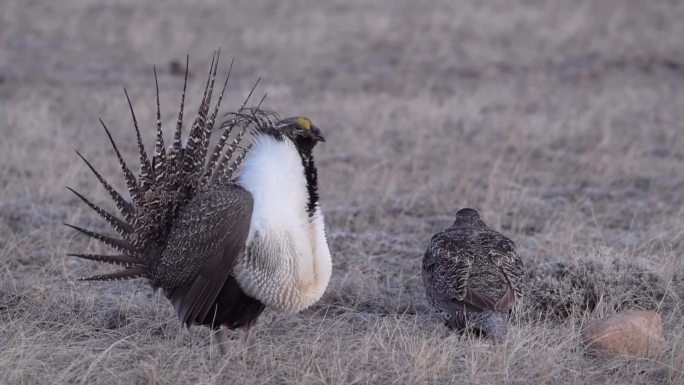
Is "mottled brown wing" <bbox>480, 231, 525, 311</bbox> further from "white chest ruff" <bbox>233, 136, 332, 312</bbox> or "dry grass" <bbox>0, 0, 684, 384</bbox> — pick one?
"white chest ruff" <bbox>233, 136, 332, 312</bbox>

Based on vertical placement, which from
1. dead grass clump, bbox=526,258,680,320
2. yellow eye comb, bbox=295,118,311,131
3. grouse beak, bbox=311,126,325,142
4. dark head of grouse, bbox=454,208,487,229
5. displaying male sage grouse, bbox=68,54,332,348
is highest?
yellow eye comb, bbox=295,118,311,131

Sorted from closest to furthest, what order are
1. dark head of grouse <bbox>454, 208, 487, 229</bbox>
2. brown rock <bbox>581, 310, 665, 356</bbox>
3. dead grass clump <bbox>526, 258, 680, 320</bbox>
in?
brown rock <bbox>581, 310, 665, 356</bbox> → dead grass clump <bbox>526, 258, 680, 320</bbox> → dark head of grouse <bbox>454, 208, 487, 229</bbox>

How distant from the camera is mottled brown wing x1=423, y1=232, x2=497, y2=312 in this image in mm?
3789

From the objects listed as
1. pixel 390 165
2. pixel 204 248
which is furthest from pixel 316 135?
pixel 390 165

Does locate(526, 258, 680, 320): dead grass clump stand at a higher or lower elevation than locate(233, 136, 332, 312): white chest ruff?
lower

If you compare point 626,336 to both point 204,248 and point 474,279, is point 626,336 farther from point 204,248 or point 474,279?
point 204,248

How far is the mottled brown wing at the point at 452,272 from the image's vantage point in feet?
12.4

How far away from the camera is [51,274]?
4.48 meters

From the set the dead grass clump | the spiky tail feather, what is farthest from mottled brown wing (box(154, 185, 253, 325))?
the dead grass clump

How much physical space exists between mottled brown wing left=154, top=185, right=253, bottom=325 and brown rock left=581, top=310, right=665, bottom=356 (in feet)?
4.73

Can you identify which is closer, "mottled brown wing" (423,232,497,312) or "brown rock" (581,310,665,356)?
"brown rock" (581,310,665,356)

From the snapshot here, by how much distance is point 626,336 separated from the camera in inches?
137

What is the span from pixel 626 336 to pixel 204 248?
1643mm

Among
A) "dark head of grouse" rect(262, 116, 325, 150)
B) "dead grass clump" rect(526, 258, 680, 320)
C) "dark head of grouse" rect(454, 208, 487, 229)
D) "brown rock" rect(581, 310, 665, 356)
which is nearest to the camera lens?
"dark head of grouse" rect(262, 116, 325, 150)
